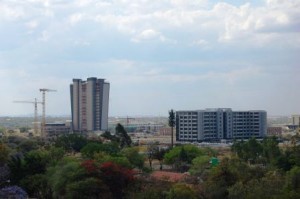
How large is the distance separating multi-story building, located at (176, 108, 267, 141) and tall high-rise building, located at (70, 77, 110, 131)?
3439cm

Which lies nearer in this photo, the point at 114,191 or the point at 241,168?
the point at 114,191

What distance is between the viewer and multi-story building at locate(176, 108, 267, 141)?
100 meters

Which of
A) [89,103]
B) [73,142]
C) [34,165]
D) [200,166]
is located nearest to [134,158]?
[200,166]

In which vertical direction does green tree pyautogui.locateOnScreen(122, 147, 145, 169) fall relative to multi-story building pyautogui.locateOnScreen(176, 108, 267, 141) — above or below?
below

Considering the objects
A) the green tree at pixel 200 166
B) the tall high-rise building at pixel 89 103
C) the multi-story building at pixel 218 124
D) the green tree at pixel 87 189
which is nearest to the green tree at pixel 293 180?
the green tree at pixel 87 189

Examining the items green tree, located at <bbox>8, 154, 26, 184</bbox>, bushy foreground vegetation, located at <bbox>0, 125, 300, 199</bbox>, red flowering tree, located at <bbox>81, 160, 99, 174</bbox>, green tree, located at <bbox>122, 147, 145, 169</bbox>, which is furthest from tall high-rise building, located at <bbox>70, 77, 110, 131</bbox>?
red flowering tree, located at <bbox>81, 160, 99, 174</bbox>

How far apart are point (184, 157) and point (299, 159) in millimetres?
14856

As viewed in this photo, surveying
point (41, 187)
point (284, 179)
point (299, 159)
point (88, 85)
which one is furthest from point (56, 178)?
point (88, 85)

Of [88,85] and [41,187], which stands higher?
[88,85]

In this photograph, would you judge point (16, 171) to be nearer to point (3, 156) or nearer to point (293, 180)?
point (3, 156)

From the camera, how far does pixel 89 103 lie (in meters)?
133

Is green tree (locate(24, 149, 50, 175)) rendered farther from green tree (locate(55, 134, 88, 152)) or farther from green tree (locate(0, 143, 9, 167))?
green tree (locate(55, 134, 88, 152))

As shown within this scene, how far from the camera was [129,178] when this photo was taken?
2930 cm

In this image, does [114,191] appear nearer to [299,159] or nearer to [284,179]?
[284,179]
